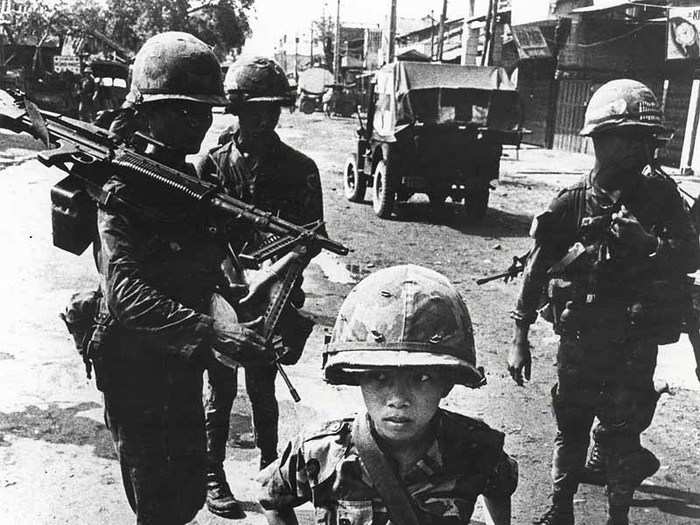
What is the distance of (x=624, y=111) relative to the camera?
11.3 feet

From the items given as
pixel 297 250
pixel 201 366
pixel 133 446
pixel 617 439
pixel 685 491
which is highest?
pixel 297 250

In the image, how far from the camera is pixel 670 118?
64.4ft

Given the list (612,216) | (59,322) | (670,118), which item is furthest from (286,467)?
(670,118)

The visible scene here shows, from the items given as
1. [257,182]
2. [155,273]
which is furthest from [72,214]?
[257,182]

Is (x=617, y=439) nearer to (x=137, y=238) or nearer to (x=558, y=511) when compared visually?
(x=558, y=511)

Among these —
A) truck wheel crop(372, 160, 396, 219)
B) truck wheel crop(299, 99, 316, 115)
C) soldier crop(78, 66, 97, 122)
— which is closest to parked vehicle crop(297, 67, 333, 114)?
truck wheel crop(299, 99, 316, 115)

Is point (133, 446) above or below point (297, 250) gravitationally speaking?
below

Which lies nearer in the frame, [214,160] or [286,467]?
[286,467]

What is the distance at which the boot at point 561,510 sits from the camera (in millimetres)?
3695

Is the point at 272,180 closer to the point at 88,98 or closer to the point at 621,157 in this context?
the point at 621,157

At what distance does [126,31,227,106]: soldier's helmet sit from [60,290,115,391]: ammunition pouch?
77cm

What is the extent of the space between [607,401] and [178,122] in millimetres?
2241

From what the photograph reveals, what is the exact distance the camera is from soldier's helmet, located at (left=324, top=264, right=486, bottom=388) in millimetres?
1934

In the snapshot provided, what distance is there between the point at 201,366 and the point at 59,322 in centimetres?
403
